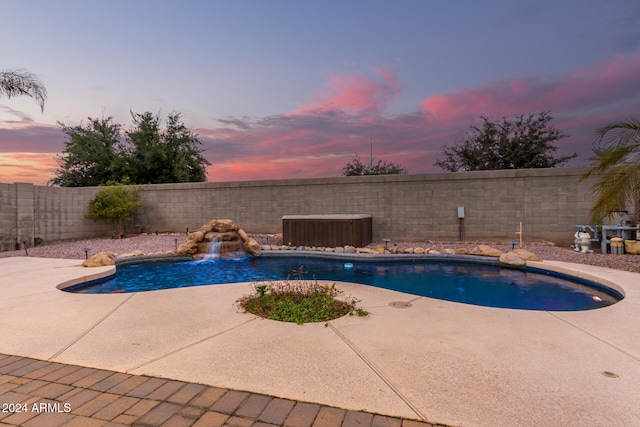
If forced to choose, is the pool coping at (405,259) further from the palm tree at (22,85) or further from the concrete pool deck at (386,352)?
the palm tree at (22,85)

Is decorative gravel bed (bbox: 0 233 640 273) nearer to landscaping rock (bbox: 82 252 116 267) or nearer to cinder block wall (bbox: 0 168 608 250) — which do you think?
cinder block wall (bbox: 0 168 608 250)

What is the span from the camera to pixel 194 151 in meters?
20.8

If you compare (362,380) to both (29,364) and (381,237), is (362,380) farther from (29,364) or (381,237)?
(381,237)

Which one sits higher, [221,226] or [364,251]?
[221,226]

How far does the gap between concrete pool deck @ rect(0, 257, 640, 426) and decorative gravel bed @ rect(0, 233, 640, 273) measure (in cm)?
381

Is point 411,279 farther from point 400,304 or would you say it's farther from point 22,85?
point 22,85

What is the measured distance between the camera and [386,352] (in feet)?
9.05

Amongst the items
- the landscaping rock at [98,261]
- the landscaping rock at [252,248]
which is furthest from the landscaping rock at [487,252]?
the landscaping rock at [98,261]

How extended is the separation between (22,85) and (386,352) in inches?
519

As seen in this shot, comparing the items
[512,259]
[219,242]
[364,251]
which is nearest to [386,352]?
[512,259]

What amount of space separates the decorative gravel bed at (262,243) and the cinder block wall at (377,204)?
1.42 ft

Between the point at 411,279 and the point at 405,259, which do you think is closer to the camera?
the point at 411,279

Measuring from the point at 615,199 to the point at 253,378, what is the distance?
26.5ft

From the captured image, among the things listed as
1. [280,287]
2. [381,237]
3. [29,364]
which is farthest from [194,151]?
[29,364]
